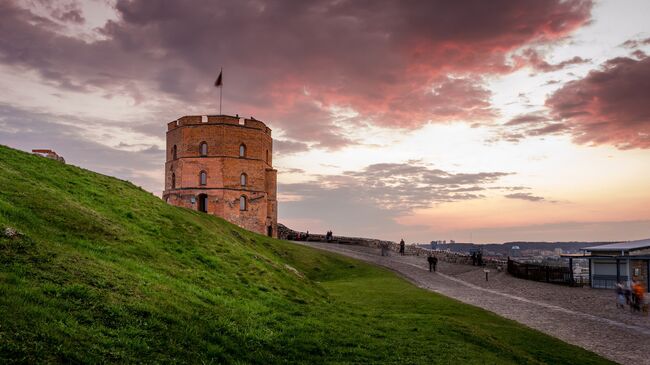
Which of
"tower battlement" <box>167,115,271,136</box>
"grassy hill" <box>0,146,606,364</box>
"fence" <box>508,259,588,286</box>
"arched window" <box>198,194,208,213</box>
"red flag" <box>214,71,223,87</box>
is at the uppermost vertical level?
"red flag" <box>214,71,223,87</box>

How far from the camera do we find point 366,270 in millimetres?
34969

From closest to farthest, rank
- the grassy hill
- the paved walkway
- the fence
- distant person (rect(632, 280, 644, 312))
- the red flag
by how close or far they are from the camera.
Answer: the grassy hill → the paved walkway → distant person (rect(632, 280, 644, 312)) → the fence → the red flag

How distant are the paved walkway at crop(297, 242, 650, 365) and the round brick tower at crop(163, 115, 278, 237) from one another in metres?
19.2

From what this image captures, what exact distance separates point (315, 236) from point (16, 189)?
5300 centimetres

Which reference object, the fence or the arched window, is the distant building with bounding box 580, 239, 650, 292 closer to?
the fence

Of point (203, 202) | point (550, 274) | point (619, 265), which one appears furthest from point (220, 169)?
point (619, 265)

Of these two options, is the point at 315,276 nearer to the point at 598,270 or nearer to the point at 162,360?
the point at 598,270

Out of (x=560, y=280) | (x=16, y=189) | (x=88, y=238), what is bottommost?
(x=560, y=280)

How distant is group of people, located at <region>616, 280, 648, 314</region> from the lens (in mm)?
22450

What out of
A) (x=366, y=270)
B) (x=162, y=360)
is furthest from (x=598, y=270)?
(x=162, y=360)

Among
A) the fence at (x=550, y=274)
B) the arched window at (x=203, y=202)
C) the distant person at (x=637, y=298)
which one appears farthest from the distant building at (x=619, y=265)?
the arched window at (x=203, y=202)

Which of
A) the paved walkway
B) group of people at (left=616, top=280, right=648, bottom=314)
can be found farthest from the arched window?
group of people at (left=616, top=280, right=648, bottom=314)

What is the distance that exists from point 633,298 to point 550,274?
14122 millimetres

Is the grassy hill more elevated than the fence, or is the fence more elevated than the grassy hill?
the grassy hill
